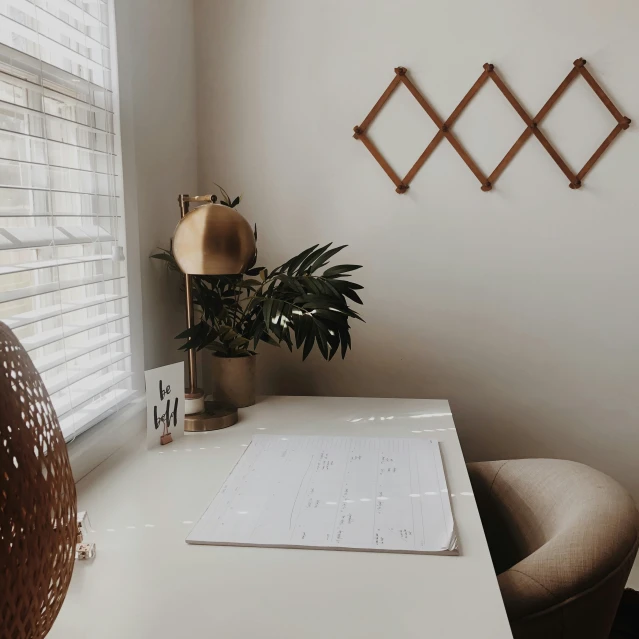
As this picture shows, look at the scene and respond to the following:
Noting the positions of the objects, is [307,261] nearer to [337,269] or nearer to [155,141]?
[337,269]

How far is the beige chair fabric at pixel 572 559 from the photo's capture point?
978 millimetres

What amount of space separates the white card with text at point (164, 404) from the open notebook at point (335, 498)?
176mm

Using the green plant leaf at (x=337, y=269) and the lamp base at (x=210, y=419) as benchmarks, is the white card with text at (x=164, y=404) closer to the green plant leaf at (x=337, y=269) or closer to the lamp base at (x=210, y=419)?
the lamp base at (x=210, y=419)

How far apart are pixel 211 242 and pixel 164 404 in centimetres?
35

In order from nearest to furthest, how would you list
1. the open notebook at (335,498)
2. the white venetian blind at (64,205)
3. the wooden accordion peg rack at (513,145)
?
1. the open notebook at (335,498)
2. the white venetian blind at (64,205)
3. the wooden accordion peg rack at (513,145)

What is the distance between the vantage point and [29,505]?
0.53 metres

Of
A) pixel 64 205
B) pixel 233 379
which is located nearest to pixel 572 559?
pixel 233 379

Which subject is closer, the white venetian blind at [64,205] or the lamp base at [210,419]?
the white venetian blind at [64,205]

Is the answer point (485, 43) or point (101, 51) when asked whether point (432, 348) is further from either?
point (101, 51)

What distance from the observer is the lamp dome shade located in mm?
1342

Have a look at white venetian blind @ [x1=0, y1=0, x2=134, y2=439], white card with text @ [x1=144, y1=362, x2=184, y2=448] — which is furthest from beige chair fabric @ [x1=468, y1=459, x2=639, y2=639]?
white venetian blind @ [x1=0, y1=0, x2=134, y2=439]

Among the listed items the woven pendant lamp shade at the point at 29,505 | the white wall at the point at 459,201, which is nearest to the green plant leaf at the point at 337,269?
the white wall at the point at 459,201

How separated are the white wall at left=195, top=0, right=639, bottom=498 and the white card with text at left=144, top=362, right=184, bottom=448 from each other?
0.73 metres

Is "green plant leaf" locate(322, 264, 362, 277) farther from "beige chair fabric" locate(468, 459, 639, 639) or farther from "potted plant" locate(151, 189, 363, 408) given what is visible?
"beige chair fabric" locate(468, 459, 639, 639)
